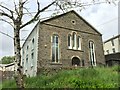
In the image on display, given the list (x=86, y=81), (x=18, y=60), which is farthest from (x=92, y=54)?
(x=18, y=60)

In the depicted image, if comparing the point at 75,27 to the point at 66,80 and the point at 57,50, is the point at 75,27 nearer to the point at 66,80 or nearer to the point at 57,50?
the point at 57,50

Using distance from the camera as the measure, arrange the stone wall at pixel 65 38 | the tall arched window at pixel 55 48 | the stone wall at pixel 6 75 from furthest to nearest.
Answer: the stone wall at pixel 6 75 → the tall arched window at pixel 55 48 → the stone wall at pixel 65 38

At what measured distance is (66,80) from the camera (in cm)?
1555

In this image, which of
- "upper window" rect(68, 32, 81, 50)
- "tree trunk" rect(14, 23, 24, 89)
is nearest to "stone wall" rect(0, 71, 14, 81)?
"upper window" rect(68, 32, 81, 50)

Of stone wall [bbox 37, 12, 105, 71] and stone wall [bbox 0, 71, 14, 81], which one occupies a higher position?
stone wall [bbox 37, 12, 105, 71]

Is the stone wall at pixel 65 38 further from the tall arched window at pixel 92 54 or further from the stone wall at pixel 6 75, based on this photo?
the stone wall at pixel 6 75

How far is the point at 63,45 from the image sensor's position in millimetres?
29562

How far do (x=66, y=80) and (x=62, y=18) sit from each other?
16003 millimetres

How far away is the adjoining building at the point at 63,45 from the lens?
2798 centimetres

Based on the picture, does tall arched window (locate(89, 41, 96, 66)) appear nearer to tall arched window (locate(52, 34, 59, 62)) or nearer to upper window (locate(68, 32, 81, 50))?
upper window (locate(68, 32, 81, 50))

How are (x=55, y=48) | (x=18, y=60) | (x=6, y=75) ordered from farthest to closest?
1. (x=6, y=75)
2. (x=55, y=48)
3. (x=18, y=60)

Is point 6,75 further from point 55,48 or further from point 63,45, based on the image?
point 63,45

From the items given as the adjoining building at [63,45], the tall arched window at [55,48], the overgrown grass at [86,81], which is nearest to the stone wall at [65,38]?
the adjoining building at [63,45]

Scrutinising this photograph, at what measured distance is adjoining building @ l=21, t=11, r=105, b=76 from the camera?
91.8 feet
